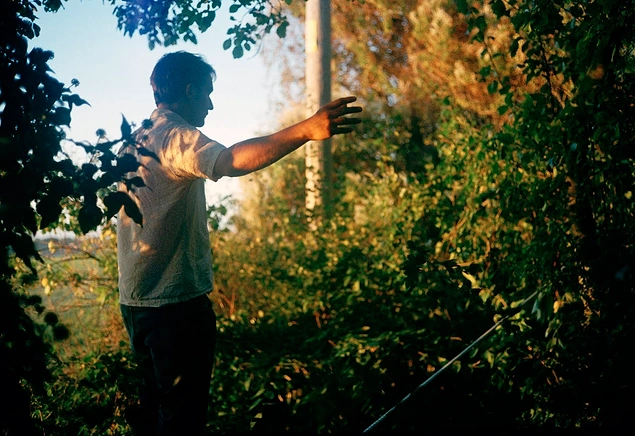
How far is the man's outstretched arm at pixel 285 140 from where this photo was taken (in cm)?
201

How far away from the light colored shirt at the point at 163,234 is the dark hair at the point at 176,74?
0.38ft

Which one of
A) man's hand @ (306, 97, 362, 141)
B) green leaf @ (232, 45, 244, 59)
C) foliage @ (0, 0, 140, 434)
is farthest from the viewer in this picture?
green leaf @ (232, 45, 244, 59)

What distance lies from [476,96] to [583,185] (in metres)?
8.48

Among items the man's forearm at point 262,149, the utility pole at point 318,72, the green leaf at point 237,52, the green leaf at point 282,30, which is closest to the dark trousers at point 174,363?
the man's forearm at point 262,149

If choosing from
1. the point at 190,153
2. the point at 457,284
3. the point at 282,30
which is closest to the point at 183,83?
the point at 190,153

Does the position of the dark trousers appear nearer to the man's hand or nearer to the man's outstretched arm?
the man's outstretched arm

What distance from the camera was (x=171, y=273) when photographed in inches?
96.7

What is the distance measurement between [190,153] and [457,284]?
154 centimetres

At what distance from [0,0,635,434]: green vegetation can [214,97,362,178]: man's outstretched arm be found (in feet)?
2.43

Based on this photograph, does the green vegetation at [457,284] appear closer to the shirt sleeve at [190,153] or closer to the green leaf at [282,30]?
the shirt sleeve at [190,153]

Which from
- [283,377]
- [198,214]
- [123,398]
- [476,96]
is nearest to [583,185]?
[198,214]

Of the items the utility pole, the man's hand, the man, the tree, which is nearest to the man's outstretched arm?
the man's hand

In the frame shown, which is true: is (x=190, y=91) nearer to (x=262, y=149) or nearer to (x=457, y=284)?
(x=262, y=149)

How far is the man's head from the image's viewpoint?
2.62m
